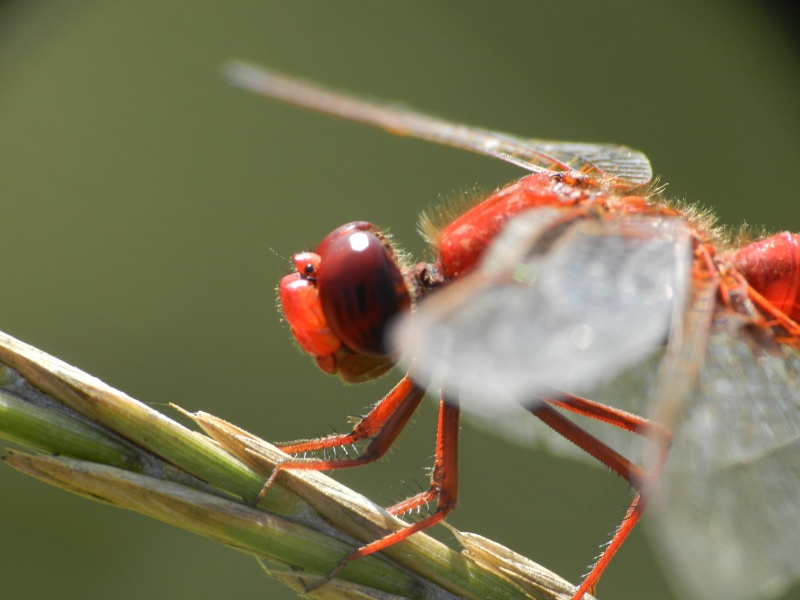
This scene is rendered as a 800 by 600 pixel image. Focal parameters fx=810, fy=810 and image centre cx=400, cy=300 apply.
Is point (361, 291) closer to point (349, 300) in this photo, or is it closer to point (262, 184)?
point (349, 300)

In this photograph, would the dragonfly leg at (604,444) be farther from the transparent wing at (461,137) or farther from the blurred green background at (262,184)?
the blurred green background at (262,184)

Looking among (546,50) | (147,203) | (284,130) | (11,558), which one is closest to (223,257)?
(147,203)

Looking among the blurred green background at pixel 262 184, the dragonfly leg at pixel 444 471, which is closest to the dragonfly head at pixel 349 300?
the dragonfly leg at pixel 444 471

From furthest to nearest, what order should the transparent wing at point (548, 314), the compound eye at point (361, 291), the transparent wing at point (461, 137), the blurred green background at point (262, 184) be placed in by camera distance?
the blurred green background at point (262, 184), the transparent wing at point (461, 137), the compound eye at point (361, 291), the transparent wing at point (548, 314)

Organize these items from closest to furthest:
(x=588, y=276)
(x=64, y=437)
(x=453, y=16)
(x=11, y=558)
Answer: (x=64, y=437) < (x=588, y=276) < (x=11, y=558) < (x=453, y=16)

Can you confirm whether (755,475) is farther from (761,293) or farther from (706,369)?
(761,293)

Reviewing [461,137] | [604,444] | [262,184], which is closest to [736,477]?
[604,444]

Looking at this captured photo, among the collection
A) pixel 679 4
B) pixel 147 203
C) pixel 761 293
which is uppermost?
pixel 679 4
